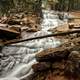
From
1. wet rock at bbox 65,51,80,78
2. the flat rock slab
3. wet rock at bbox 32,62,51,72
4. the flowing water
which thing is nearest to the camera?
wet rock at bbox 65,51,80,78

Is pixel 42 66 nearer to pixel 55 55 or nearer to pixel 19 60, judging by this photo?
pixel 55 55

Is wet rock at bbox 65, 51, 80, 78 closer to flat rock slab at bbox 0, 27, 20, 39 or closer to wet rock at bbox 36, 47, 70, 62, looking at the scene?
wet rock at bbox 36, 47, 70, 62

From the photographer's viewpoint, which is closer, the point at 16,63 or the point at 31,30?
the point at 16,63

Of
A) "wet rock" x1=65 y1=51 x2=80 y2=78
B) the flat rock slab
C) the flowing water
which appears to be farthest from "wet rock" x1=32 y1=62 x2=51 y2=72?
the flat rock slab

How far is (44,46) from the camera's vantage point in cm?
970

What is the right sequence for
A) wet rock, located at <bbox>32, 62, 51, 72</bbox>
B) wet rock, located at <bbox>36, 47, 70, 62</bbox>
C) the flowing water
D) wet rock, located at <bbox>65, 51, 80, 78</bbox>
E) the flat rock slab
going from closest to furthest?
wet rock, located at <bbox>65, 51, 80, 78</bbox> → wet rock, located at <bbox>32, 62, 51, 72</bbox> → wet rock, located at <bbox>36, 47, 70, 62</bbox> → the flowing water → the flat rock slab

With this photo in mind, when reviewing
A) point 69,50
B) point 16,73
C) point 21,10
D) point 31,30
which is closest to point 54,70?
point 69,50

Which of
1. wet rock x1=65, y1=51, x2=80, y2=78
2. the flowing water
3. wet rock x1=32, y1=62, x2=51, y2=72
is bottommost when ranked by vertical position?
the flowing water

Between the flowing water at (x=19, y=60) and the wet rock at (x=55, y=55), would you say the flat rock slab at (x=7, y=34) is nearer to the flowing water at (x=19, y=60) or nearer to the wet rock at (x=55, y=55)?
the flowing water at (x=19, y=60)

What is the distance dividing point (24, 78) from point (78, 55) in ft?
6.21

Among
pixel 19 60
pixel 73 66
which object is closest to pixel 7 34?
pixel 19 60

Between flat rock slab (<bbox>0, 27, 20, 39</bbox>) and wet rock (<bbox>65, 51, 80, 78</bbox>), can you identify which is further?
flat rock slab (<bbox>0, 27, 20, 39</bbox>)

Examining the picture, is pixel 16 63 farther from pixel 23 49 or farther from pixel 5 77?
pixel 23 49

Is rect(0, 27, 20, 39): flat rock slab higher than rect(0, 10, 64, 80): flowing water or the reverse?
higher
